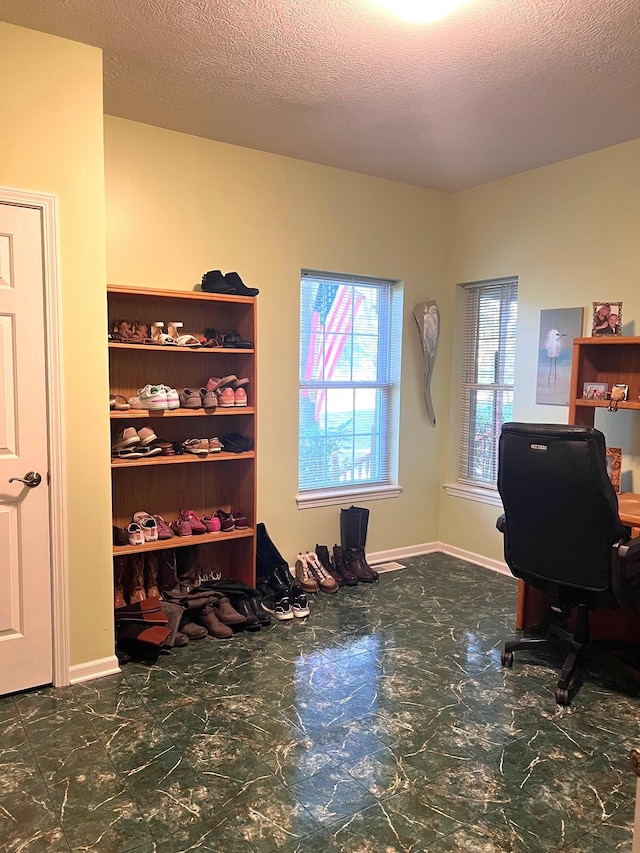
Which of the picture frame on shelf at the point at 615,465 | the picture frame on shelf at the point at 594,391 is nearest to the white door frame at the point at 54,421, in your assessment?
the picture frame on shelf at the point at 594,391

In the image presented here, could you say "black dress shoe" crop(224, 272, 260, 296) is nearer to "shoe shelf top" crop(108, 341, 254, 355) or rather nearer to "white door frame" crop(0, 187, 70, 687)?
"shoe shelf top" crop(108, 341, 254, 355)

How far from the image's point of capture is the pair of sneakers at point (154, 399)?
3.19 m

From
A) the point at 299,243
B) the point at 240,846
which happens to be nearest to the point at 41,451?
the point at 240,846

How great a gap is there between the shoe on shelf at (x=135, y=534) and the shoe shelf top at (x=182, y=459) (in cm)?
32

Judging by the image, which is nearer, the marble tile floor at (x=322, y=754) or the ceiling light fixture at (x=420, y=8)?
the marble tile floor at (x=322, y=754)

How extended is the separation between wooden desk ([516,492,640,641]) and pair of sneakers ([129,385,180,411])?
2.07 m

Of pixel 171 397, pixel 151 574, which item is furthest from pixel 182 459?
pixel 151 574

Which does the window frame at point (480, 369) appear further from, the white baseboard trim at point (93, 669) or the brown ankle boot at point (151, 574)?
the white baseboard trim at point (93, 669)

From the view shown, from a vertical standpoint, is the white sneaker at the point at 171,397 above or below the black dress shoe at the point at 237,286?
below

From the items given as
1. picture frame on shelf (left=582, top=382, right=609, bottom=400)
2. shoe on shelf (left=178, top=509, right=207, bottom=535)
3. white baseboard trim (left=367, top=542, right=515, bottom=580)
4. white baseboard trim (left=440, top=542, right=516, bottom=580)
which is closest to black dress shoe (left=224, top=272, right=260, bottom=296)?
shoe on shelf (left=178, top=509, right=207, bottom=535)

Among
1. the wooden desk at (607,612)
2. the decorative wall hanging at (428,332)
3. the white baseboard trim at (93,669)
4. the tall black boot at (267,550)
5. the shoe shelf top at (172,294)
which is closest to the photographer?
the white baseboard trim at (93,669)

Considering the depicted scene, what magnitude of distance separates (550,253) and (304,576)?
257 cm

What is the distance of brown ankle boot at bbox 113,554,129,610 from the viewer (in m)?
3.31

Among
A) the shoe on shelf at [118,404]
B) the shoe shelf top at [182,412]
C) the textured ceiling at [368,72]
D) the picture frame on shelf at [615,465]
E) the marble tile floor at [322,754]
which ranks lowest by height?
the marble tile floor at [322,754]
